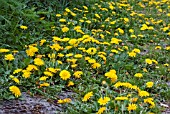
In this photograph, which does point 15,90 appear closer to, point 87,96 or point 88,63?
point 87,96

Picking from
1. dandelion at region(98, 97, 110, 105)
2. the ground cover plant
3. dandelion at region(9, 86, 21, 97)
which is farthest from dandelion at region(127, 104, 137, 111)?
dandelion at region(9, 86, 21, 97)

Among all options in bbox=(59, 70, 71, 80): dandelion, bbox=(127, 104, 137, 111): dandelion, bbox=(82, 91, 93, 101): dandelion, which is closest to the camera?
bbox=(127, 104, 137, 111): dandelion

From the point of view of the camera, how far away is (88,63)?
15.0 feet

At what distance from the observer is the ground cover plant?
12.0 feet

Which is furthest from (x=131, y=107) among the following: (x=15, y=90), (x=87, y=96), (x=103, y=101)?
(x=15, y=90)

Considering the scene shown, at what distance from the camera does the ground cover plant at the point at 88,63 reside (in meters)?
3.66

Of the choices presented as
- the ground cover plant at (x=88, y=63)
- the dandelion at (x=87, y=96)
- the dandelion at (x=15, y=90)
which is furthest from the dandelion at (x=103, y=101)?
the dandelion at (x=15, y=90)

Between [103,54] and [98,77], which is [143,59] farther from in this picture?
[98,77]

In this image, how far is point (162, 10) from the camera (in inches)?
357

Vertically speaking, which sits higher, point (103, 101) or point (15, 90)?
point (15, 90)

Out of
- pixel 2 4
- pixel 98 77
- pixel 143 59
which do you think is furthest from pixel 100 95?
pixel 2 4

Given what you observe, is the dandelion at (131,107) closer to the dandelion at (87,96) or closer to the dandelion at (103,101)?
the dandelion at (103,101)

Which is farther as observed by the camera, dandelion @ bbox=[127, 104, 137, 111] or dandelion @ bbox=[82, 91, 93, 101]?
dandelion @ bbox=[82, 91, 93, 101]

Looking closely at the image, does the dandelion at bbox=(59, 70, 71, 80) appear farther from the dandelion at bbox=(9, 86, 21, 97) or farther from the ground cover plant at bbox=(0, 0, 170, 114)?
the dandelion at bbox=(9, 86, 21, 97)
